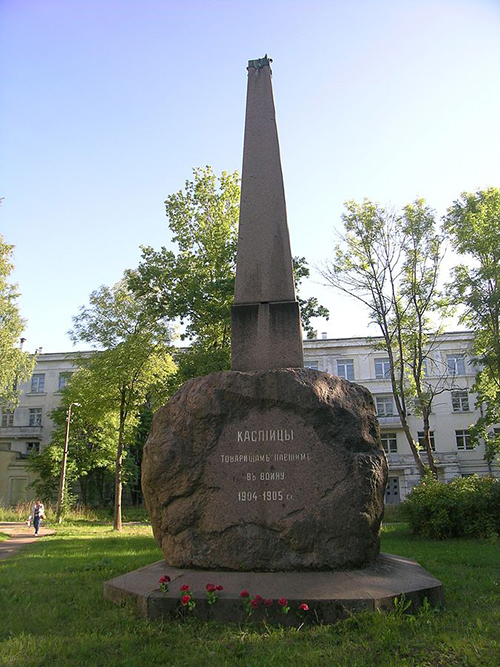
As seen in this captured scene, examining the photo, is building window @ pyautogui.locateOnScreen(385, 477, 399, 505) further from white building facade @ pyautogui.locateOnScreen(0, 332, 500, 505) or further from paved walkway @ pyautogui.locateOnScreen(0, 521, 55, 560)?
paved walkway @ pyautogui.locateOnScreen(0, 521, 55, 560)

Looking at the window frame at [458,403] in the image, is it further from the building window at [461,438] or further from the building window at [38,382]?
the building window at [38,382]

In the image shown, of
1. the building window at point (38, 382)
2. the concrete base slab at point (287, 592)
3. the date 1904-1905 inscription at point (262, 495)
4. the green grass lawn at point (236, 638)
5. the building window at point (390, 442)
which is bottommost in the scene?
the green grass lawn at point (236, 638)

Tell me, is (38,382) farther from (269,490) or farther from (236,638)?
(236,638)

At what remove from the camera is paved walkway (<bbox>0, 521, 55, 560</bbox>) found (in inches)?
571

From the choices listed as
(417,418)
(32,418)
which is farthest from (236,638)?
(32,418)

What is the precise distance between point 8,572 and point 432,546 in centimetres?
836

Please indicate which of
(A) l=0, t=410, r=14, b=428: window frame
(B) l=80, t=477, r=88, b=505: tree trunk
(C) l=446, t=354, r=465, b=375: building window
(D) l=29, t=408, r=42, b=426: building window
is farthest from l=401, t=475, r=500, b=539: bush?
(A) l=0, t=410, r=14, b=428: window frame

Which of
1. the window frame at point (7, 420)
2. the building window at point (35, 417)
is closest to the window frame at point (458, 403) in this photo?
the building window at point (35, 417)

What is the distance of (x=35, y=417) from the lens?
157 feet

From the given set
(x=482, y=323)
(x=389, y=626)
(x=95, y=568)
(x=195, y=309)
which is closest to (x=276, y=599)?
(x=389, y=626)

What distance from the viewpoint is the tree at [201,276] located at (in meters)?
20.3

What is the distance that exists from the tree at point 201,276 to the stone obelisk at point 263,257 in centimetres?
1150

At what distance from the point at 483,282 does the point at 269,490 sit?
18284 millimetres

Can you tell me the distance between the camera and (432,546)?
Result: 1177 cm
